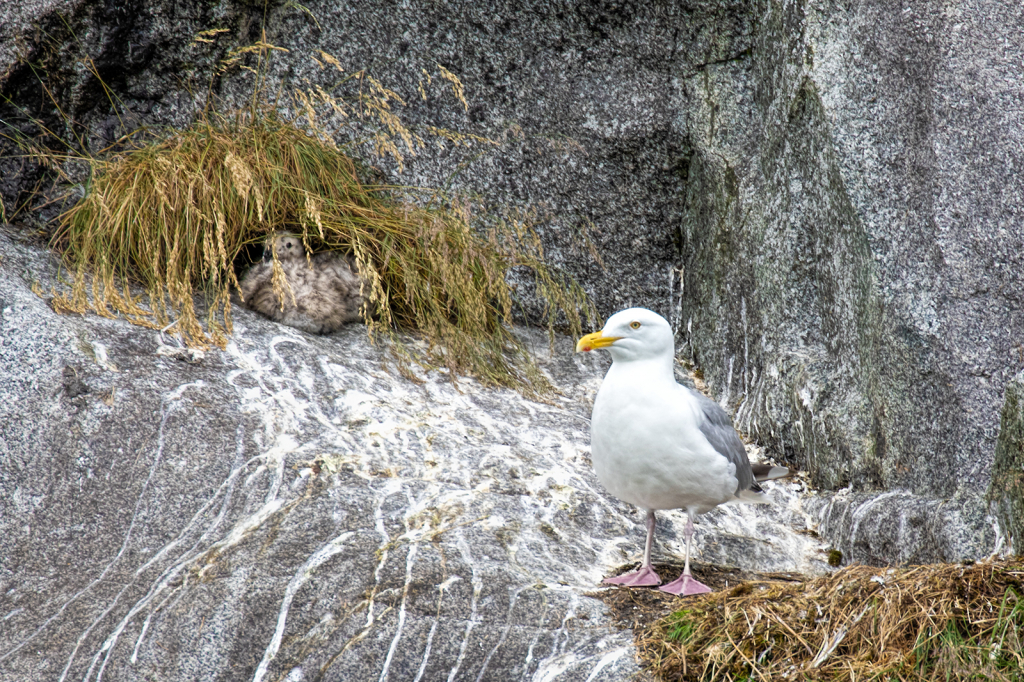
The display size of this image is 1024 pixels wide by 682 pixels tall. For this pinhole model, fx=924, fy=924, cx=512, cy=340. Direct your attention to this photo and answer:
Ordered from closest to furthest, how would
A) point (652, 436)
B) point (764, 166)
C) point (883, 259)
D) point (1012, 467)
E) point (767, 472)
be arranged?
point (1012, 467) → point (652, 436) → point (767, 472) → point (883, 259) → point (764, 166)

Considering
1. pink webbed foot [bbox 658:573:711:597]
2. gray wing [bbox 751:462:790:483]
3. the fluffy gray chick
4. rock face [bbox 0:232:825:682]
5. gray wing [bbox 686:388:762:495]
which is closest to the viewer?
rock face [bbox 0:232:825:682]

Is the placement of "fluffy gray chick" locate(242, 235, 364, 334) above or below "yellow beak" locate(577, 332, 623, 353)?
below

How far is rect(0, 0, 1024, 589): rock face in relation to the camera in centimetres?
345

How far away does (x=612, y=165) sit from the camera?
5422 millimetres

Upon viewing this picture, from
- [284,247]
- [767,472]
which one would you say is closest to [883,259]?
[767,472]

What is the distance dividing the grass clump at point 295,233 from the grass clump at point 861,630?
2.13 metres

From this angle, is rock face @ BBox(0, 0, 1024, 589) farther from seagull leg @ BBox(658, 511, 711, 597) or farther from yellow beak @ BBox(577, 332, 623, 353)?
yellow beak @ BBox(577, 332, 623, 353)

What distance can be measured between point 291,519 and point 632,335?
54.3 inches

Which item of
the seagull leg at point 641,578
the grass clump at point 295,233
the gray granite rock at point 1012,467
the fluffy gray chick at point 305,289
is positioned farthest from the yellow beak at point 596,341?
the fluffy gray chick at point 305,289

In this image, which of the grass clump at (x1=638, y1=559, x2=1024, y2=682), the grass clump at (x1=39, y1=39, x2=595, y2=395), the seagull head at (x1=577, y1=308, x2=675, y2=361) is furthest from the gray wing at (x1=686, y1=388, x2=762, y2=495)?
the grass clump at (x1=39, y1=39, x2=595, y2=395)

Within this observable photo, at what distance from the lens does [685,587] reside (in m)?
3.02

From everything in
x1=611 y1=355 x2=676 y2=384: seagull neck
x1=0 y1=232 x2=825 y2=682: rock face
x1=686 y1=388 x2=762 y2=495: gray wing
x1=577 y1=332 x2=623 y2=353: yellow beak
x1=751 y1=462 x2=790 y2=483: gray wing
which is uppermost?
x1=577 y1=332 x2=623 y2=353: yellow beak

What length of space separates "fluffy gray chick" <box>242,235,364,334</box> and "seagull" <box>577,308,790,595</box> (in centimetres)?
192

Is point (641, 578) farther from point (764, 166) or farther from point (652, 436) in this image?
point (764, 166)
